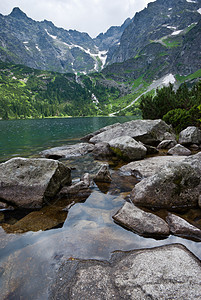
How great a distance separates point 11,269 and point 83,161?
13157 mm

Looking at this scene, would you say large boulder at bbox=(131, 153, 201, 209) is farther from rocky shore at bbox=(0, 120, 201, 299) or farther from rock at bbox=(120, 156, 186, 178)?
rock at bbox=(120, 156, 186, 178)

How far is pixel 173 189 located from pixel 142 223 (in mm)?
2890

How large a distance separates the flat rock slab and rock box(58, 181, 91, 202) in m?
4.64

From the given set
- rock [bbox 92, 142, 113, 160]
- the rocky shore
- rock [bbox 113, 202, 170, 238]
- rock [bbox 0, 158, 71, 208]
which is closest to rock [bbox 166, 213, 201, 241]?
the rocky shore

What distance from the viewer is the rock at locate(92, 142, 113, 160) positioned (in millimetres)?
19484

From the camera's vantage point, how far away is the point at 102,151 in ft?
65.8

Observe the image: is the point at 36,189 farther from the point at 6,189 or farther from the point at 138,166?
the point at 138,166

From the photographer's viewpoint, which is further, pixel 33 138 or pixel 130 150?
pixel 33 138

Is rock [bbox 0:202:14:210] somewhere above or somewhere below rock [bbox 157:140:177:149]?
above

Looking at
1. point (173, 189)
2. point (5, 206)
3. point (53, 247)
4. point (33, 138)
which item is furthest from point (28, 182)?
point (33, 138)

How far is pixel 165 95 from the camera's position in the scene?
34.1 metres

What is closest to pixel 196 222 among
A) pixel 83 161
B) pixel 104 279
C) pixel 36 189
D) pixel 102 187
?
pixel 104 279

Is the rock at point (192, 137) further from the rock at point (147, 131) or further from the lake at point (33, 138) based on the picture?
the lake at point (33, 138)

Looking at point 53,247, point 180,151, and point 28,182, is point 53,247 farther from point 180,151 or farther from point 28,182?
point 180,151
